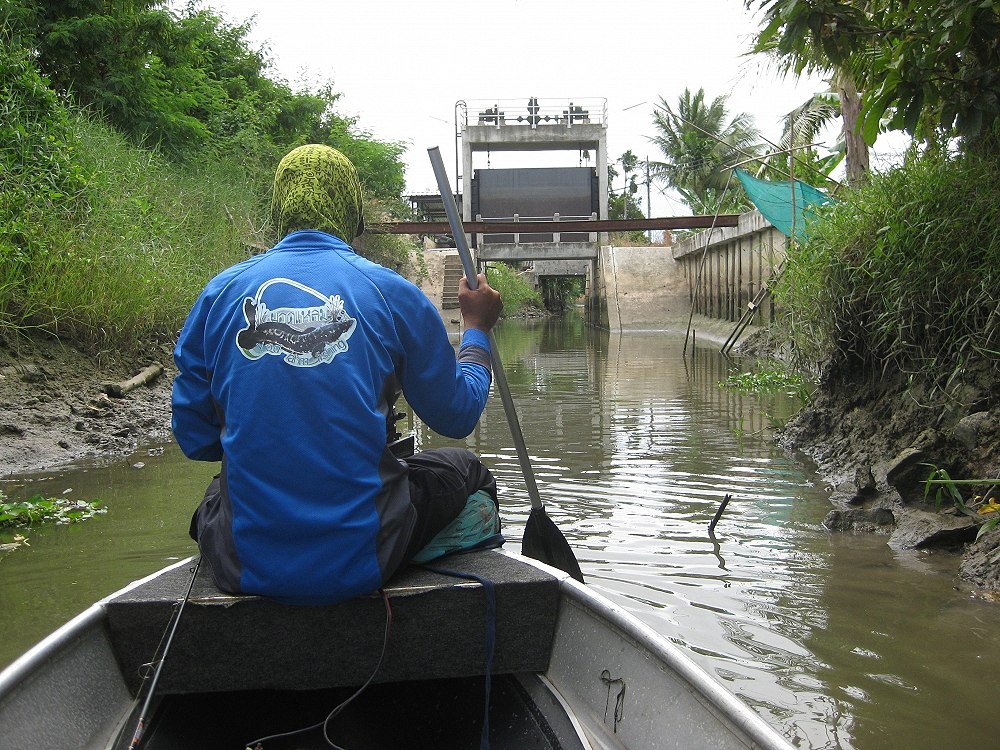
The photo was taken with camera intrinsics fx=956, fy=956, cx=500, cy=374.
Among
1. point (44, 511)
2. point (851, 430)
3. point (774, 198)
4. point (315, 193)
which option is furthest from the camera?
point (774, 198)

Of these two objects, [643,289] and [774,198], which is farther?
[643,289]

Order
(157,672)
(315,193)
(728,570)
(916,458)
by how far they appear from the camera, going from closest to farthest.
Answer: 1. (157,672)
2. (315,193)
3. (728,570)
4. (916,458)

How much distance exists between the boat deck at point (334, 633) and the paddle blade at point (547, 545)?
1.37m

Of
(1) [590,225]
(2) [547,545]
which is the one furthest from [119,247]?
(1) [590,225]

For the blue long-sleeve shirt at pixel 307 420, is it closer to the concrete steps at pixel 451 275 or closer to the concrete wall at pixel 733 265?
the concrete wall at pixel 733 265

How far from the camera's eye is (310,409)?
2244 mm

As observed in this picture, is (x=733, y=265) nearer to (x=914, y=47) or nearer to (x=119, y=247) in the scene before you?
(x=119, y=247)

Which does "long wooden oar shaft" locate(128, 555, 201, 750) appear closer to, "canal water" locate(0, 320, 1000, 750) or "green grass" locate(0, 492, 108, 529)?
"canal water" locate(0, 320, 1000, 750)

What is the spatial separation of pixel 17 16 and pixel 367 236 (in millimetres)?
9800

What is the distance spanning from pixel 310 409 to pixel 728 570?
9.14ft

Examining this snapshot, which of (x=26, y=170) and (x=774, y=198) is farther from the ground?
(x=774, y=198)

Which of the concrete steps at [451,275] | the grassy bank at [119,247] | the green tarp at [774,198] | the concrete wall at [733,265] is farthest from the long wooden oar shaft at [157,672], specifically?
the concrete steps at [451,275]

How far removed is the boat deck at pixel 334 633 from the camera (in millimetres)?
2346

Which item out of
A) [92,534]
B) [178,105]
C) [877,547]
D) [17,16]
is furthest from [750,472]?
[178,105]
